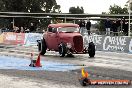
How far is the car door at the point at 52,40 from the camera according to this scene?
79.2ft

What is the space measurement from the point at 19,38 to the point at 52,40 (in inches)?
640

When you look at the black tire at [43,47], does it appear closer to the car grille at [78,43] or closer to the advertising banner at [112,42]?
the car grille at [78,43]

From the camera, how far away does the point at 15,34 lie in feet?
132

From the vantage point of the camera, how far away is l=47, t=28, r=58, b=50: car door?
24.1 metres

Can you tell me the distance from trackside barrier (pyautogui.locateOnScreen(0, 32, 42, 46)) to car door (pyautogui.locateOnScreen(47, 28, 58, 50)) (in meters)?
13.6

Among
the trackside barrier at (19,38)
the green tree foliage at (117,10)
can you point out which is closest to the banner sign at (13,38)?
the trackside barrier at (19,38)

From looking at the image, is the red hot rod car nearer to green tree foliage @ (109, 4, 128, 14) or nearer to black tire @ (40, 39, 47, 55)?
black tire @ (40, 39, 47, 55)

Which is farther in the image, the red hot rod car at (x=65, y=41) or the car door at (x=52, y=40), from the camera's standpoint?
the car door at (x=52, y=40)

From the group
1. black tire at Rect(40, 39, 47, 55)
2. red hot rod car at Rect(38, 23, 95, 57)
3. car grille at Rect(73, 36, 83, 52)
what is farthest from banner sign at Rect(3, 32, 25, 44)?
car grille at Rect(73, 36, 83, 52)

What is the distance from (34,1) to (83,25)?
78.5m

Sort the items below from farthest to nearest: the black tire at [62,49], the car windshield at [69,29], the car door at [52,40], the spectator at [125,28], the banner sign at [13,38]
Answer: the banner sign at [13,38] → the spectator at [125,28] → the car door at [52,40] → the car windshield at [69,29] → the black tire at [62,49]

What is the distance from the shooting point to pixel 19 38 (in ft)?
132

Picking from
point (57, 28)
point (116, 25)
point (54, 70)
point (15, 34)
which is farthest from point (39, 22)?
point (54, 70)

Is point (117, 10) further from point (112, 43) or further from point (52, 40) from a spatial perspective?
point (52, 40)
